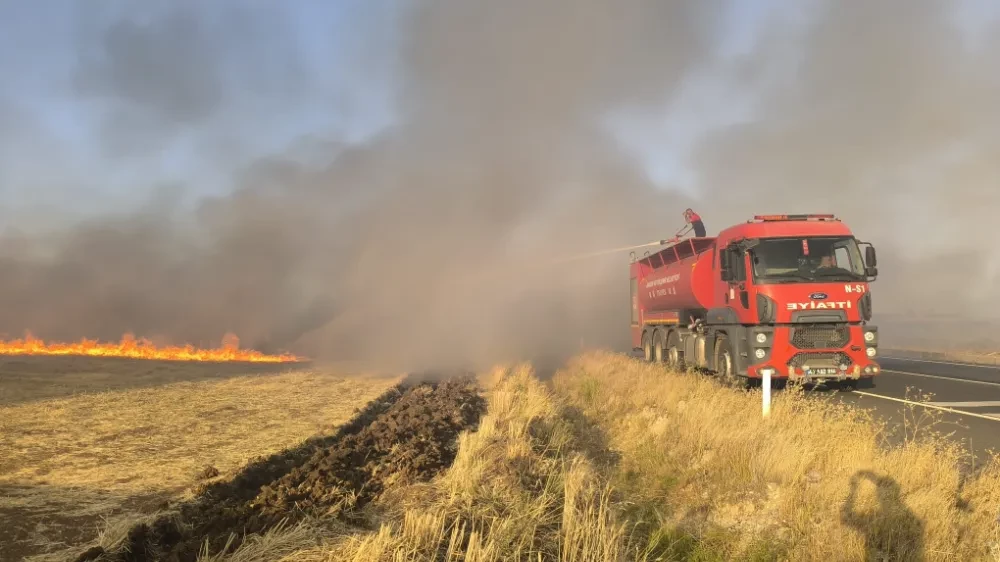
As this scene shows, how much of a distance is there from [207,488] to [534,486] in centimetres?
362

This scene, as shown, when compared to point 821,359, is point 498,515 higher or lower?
lower

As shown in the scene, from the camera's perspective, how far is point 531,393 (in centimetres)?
1300

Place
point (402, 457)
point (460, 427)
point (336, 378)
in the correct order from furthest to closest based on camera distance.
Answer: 1. point (336, 378)
2. point (460, 427)
3. point (402, 457)

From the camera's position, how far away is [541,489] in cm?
661

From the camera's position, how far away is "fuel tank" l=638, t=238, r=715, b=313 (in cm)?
1672

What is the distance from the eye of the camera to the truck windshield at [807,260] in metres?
14.0

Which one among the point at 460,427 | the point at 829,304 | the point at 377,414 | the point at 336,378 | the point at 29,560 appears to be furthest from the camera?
the point at 336,378

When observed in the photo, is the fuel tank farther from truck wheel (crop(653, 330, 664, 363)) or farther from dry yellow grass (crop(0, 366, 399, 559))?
dry yellow grass (crop(0, 366, 399, 559))

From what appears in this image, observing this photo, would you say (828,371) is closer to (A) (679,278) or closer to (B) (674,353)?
(A) (679,278)

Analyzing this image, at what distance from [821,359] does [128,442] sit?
1360 centimetres

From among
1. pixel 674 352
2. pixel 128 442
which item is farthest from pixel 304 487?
pixel 674 352

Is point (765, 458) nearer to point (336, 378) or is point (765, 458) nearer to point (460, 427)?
point (460, 427)

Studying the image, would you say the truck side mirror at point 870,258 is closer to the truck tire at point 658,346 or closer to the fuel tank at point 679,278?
the fuel tank at point 679,278

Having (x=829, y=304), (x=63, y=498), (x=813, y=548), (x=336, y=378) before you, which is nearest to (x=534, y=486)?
(x=813, y=548)
